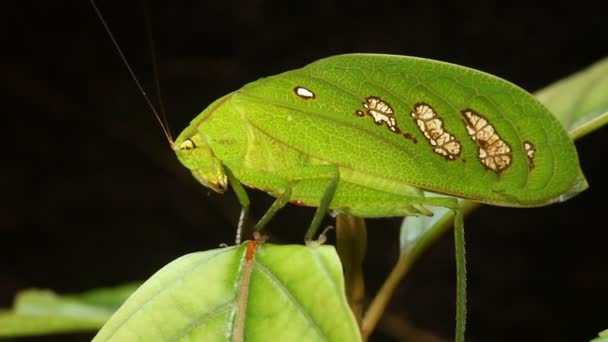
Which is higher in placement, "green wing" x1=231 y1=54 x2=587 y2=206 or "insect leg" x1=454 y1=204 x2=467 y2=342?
"green wing" x1=231 y1=54 x2=587 y2=206

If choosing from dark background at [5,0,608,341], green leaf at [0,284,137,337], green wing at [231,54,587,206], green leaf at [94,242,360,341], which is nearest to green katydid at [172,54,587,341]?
green wing at [231,54,587,206]

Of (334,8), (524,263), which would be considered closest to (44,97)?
(334,8)

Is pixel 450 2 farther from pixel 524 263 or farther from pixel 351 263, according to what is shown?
pixel 351 263

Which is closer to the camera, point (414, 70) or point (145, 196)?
point (414, 70)

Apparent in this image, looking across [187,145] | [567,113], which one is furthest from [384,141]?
[567,113]

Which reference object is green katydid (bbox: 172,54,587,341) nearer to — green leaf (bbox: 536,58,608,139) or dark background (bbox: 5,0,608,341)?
green leaf (bbox: 536,58,608,139)

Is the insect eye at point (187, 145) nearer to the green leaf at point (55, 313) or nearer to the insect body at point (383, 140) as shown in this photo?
the insect body at point (383, 140)
